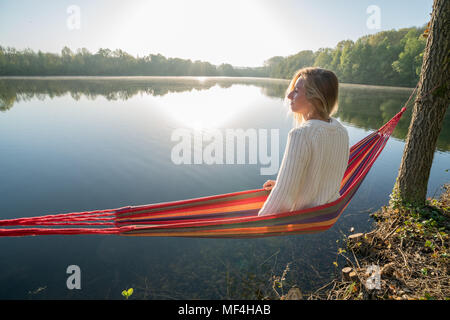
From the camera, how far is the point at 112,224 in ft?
5.66

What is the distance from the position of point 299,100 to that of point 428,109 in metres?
2.06

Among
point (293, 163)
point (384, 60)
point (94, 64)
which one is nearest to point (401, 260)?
point (293, 163)

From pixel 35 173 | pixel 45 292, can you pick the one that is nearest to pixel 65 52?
pixel 35 173

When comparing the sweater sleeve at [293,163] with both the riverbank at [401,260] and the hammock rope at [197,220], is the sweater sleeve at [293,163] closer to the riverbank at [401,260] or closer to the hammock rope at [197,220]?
the hammock rope at [197,220]

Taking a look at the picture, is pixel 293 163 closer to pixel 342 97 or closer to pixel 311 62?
pixel 342 97

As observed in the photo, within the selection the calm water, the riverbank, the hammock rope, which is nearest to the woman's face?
the hammock rope

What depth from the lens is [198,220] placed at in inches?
71.2

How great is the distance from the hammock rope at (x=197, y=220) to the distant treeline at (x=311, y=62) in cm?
3439

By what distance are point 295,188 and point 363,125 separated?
10.6m

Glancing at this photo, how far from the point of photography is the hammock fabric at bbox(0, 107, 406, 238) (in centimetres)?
142

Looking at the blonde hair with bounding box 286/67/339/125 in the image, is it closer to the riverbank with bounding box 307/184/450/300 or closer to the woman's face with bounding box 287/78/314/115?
the woman's face with bounding box 287/78/314/115

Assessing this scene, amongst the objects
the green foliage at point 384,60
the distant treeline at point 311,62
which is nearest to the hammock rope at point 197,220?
the distant treeline at point 311,62

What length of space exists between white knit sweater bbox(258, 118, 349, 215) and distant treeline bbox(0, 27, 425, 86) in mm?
34355
